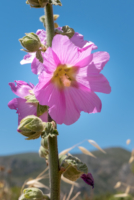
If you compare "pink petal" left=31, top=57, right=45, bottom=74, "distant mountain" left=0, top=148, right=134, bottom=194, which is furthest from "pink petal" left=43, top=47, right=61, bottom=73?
"distant mountain" left=0, top=148, right=134, bottom=194

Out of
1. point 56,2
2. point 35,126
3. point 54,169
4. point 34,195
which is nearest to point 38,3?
point 56,2

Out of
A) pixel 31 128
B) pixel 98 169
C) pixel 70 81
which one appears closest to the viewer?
pixel 31 128

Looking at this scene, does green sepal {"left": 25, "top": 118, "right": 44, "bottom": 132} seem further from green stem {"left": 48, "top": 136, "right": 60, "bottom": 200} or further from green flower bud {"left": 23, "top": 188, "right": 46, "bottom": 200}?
green flower bud {"left": 23, "top": 188, "right": 46, "bottom": 200}

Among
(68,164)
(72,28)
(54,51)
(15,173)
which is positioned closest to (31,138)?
(68,164)

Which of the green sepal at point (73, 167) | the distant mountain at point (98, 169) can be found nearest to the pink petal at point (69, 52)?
the green sepal at point (73, 167)

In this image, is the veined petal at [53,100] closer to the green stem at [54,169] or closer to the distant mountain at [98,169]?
the green stem at [54,169]

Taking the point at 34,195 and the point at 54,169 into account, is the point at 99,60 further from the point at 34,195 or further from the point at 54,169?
the point at 34,195
